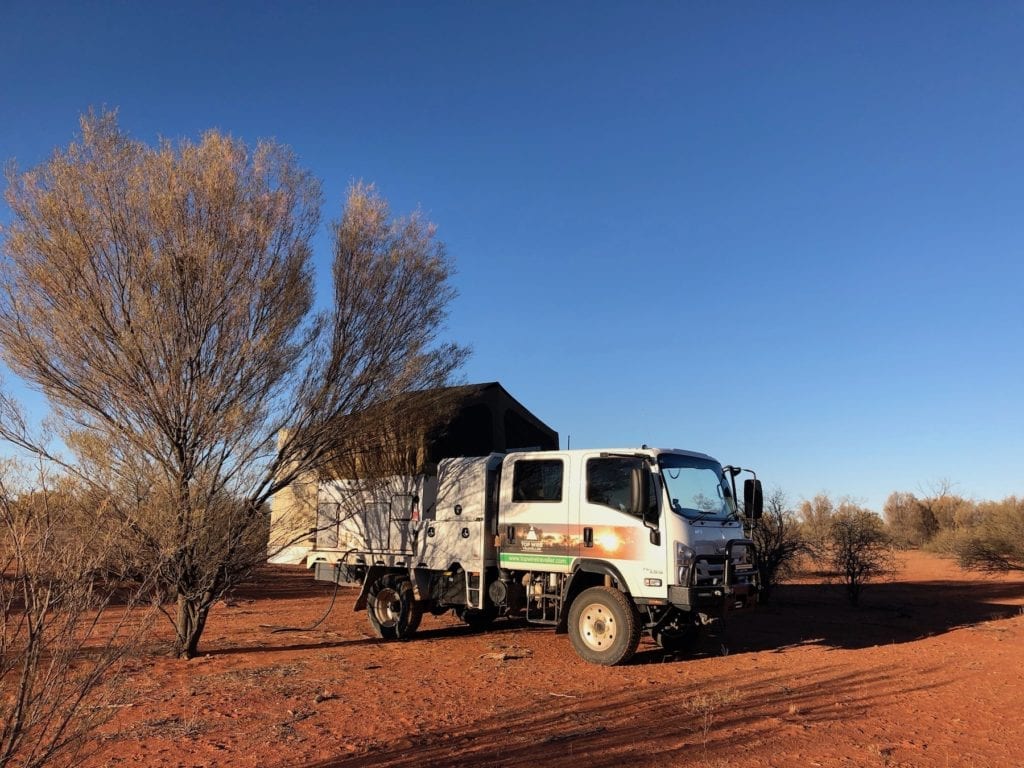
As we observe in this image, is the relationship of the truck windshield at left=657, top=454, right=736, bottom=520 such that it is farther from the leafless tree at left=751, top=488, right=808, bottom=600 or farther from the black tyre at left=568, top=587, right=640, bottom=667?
the leafless tree at left=751, top=488, right=808, bottom=600

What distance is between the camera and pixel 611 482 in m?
9.69

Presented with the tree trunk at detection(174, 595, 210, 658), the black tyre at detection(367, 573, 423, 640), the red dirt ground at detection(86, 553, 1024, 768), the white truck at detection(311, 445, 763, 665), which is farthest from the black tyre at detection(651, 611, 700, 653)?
the tree trunk at detection(174, 595, 210, 658)

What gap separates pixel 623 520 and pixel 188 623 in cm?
631

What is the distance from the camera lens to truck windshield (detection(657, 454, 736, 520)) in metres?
9.41

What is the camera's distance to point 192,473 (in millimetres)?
9828

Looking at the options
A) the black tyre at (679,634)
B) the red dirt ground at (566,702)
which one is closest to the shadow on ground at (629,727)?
the red dirt ground at (566,702)

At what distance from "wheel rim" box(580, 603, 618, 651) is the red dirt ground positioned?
0.34m

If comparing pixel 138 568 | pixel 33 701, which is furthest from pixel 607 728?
pixel 138 568

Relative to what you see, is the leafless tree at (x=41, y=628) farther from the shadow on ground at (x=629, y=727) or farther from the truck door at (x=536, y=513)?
the truck door at (x=536, y=513)

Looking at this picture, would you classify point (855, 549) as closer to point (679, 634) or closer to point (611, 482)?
point (679, 634)

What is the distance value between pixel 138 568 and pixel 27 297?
3873 millimetres

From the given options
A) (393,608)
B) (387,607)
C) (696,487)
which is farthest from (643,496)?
(387,607)

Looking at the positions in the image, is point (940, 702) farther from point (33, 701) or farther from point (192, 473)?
point (192, 473)

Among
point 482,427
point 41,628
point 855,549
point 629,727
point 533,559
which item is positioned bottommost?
point 629,727
